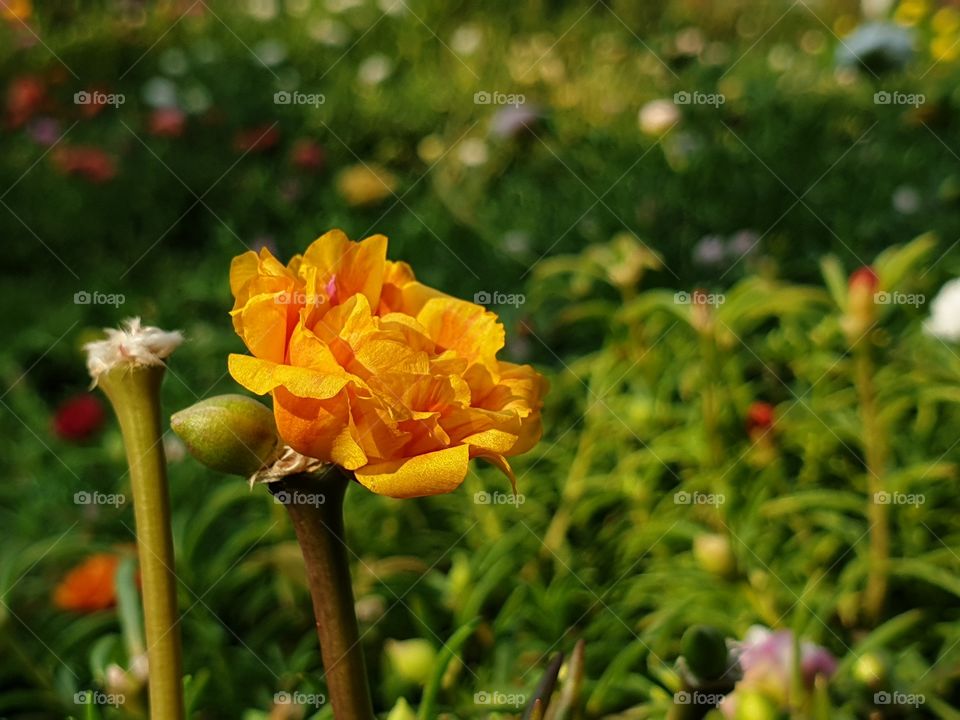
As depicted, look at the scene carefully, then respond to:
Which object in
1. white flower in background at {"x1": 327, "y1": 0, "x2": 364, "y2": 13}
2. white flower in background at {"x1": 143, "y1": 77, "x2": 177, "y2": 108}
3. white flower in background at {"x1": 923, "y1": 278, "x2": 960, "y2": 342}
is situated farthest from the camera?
white flower in background at {"x1": 327, "y1": 0, "x2": 364, "y2": 13}

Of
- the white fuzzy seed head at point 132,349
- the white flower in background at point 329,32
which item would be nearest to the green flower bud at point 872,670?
the white fuzzy seed head at point 132,349

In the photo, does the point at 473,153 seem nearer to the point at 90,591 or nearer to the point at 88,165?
the point at 88,165

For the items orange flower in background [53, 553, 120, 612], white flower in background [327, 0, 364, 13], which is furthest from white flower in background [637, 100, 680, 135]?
white flower in background [327, 0, 364, 13]

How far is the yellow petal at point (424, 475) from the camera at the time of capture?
493 mm

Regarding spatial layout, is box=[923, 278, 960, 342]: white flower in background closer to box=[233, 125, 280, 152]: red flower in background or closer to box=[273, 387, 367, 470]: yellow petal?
box=[273, 387, 367, 470]: yellow petal

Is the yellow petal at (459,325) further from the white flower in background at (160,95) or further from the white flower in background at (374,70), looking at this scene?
the white flower in background at (374,70)

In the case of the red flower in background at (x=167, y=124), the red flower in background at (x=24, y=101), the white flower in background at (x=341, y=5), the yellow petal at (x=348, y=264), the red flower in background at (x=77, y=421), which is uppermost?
the white flower in background at (x=341, y=5)

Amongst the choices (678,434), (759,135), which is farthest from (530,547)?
(759,135)

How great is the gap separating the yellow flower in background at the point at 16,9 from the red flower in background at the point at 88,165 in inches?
57.8

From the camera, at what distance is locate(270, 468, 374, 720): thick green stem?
519 mm

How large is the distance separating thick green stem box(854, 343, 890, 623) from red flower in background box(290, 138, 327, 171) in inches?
69.4

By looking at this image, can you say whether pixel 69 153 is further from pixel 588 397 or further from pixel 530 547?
pixel 530 547

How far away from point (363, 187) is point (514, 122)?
0.46 m

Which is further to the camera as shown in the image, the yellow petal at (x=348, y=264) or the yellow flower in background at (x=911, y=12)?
the yellow flower in background at (x=911, y=12)
